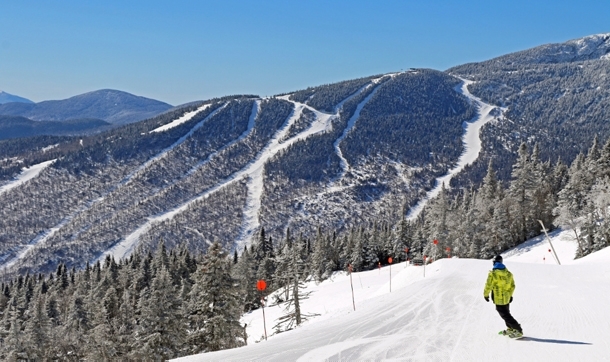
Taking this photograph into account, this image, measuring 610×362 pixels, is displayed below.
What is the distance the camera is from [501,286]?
34.6 feet

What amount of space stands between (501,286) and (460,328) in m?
2.29

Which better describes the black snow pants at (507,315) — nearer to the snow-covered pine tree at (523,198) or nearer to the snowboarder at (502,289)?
the snowboarder at (502,289)

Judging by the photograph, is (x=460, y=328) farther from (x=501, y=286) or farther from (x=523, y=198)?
(x=523, y=198)

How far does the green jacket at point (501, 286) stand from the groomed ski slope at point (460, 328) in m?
1.00

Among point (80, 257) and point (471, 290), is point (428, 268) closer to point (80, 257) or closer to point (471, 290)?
point (471, 290)

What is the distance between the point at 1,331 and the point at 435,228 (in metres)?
53.3

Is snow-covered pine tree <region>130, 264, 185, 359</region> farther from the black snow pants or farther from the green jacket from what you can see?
the green jacket

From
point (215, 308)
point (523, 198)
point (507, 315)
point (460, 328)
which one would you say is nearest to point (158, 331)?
point (215, 308)

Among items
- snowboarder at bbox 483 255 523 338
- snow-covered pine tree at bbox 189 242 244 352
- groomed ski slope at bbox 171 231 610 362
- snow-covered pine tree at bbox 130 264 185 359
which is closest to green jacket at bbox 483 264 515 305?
snowboarder at bbox 483 255 523 338

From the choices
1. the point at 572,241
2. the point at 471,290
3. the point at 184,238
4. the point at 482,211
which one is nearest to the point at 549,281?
the point at 471,290

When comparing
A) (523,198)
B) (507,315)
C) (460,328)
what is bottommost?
(523,198)

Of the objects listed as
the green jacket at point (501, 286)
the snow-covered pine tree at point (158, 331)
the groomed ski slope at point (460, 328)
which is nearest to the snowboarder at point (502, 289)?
the green jacket at point (501, 286)

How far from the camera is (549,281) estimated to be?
19453 millimetres

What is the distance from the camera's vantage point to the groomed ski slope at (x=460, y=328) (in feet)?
32.7
